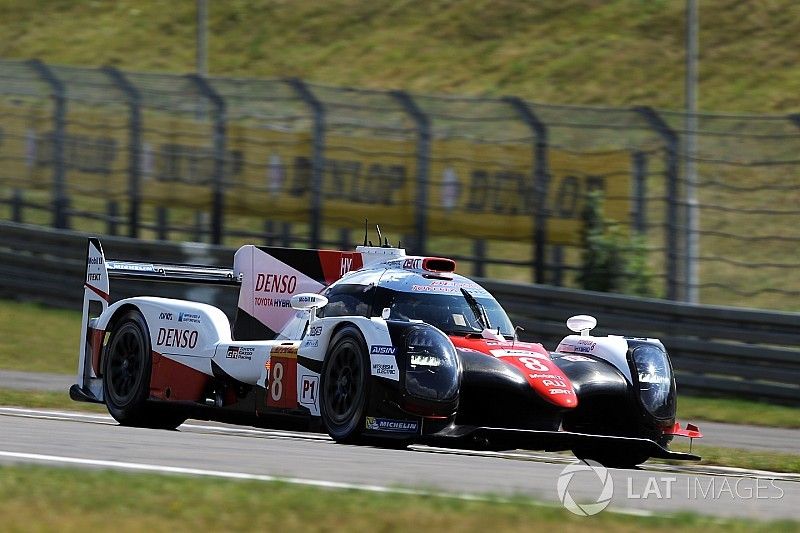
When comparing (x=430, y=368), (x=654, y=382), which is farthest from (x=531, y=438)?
(x=654, y=382)

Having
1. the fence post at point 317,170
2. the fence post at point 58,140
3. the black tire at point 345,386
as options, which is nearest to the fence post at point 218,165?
the fence post at point 317,170

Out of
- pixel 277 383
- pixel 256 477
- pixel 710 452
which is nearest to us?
pixel 256 477

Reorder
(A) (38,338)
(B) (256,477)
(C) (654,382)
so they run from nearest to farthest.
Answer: (B) (256,477)
(C) (654,382)
(A) (38,338)

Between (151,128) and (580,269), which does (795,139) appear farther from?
(151,128)

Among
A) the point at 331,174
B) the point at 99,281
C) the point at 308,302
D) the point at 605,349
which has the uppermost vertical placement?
the point at 331,174

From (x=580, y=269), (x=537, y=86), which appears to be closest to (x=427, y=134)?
(x=580, y=269)

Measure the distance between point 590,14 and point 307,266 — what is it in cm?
2106

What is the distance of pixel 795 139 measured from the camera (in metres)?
15.2

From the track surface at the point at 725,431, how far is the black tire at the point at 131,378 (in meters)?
2.71

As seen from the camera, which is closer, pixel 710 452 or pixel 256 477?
pixel 256 477

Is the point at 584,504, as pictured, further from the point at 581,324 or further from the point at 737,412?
the point at 737,412

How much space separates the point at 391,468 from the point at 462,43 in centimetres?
2437

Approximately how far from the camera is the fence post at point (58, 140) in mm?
19141

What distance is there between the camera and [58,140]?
19.4 metres
